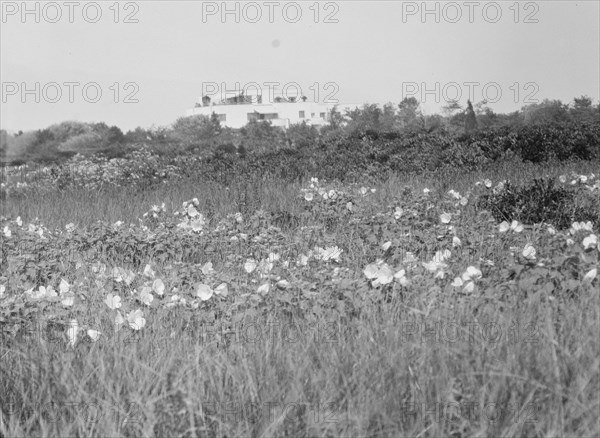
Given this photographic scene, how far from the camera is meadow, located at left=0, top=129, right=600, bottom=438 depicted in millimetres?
2959

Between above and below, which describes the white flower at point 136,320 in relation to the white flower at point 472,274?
below

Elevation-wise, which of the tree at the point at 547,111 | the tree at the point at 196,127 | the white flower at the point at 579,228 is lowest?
the tree at the point at 196,127

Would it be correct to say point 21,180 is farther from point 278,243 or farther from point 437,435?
point 437,435

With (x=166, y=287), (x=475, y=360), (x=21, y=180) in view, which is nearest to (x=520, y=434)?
(x=475, y=360)

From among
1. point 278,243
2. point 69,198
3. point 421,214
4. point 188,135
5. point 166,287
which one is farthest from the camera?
point 188,135

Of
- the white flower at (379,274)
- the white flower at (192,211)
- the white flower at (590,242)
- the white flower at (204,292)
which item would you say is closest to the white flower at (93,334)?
the white flower at (204,292)

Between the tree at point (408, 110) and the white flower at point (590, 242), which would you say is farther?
the tree at point (408, 110)

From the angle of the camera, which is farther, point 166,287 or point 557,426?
point 166,287

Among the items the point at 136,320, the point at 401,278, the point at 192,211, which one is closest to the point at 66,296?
the point at 136,320

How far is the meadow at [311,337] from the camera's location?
2959 millimetres

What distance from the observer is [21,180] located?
18562mm

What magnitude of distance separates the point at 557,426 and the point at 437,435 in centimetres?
39

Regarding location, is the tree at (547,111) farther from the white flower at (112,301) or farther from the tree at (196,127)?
the white flower at (112,301)

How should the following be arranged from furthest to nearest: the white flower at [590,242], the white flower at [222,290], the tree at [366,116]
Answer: the tree at [366,116] < the white flower at [222,290] < the white flower at [590,242]
